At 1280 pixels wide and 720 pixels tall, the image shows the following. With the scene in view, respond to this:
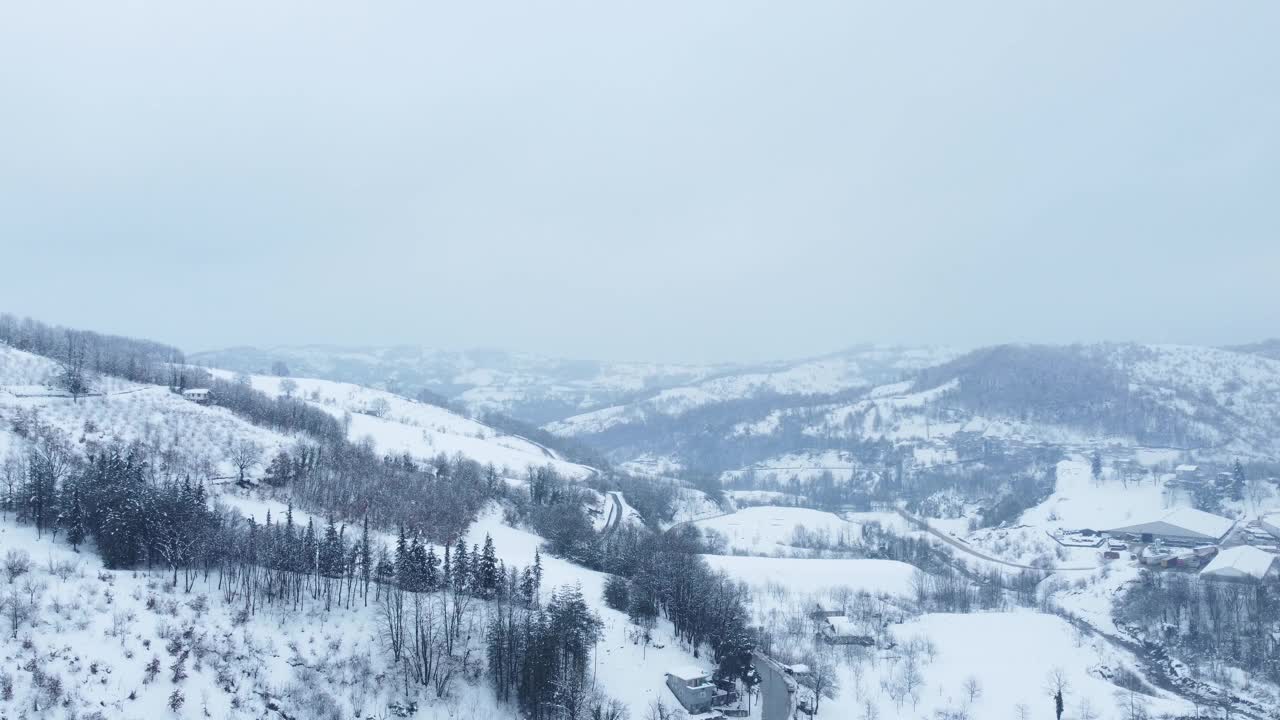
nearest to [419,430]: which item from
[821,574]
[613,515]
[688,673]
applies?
[613,515]

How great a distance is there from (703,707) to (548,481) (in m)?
67.0

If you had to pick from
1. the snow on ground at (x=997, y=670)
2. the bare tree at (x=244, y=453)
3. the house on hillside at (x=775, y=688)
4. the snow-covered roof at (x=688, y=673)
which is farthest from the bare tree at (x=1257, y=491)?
the bare tree at (x=244, y=453)

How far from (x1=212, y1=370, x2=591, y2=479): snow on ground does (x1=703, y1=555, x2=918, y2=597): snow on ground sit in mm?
43050

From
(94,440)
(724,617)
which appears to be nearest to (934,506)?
(724,617)

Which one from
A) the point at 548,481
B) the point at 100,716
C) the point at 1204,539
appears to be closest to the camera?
the point at 100,716

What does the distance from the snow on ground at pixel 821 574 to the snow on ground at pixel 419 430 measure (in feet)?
141

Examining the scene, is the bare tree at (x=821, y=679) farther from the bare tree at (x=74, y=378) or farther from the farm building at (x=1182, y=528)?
the bare tree at (x=74, y=378)

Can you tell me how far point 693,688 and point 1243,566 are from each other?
216 ft

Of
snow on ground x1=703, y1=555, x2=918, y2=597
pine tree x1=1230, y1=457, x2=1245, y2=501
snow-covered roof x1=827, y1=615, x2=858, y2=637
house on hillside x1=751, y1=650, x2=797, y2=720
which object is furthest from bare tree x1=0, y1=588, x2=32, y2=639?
pine tree x1=1230, y1=457, x2=1245, y2=501

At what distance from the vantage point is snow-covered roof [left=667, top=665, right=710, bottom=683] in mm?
44438

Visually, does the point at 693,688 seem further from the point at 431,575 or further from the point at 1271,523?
the point at 1271,523

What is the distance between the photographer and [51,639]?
3306cm

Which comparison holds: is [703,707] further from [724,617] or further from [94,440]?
[94,440]

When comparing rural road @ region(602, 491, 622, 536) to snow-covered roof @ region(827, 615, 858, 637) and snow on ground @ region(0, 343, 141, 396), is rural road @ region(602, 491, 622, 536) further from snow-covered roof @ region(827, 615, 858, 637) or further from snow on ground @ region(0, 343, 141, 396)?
snow on ground @ region(0, 343, 141, 396)
